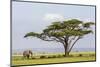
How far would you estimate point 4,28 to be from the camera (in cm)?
256

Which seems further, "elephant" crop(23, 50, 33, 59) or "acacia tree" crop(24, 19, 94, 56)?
"acacia tree" crop(24, 19, 94, 56)

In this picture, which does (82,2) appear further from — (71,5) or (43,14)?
(43,14)

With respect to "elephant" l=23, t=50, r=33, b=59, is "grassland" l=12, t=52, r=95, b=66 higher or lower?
lower

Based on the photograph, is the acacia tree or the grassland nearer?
the grassland

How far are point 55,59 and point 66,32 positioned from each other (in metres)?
0.36

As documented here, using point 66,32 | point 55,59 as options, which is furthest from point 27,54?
point 66,32

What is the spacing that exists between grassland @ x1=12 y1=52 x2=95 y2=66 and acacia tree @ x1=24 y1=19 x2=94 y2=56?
0.08 meters

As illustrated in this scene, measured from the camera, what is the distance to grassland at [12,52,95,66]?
8.60 feet

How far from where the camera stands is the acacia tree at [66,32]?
2768 millimetres

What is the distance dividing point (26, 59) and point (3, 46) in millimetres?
308

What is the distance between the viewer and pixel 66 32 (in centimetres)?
284

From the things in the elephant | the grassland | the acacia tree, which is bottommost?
the grassland

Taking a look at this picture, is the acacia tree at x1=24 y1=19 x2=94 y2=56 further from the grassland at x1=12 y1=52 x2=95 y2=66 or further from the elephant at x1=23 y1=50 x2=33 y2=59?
the elephant at x1=23 y1=50 x2=33 y2=59

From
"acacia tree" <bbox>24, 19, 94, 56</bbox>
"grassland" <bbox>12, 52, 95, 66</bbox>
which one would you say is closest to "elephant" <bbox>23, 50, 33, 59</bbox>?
"grassland" <bbox>12, 52, 95, 66</bbox>
